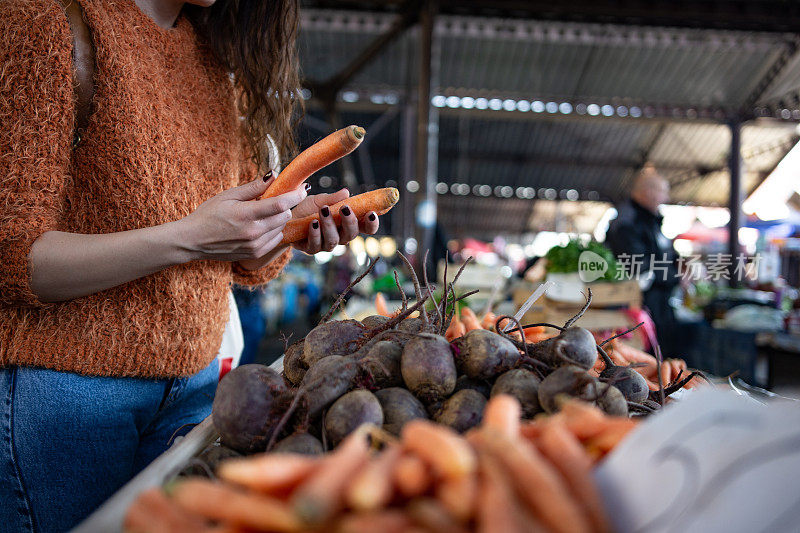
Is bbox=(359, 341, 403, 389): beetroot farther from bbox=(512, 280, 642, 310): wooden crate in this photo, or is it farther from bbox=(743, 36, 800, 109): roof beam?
bbox=(743, 36, 800, 109): roof beam

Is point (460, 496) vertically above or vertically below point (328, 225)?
below

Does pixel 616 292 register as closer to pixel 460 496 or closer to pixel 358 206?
pixel 358 206

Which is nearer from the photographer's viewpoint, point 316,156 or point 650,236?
point 316,156

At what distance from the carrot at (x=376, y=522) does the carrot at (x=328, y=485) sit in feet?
0.07

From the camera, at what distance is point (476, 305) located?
12.5 ft

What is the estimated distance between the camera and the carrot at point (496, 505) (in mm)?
528

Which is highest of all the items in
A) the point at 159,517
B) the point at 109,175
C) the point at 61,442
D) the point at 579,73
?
the point at 579,73

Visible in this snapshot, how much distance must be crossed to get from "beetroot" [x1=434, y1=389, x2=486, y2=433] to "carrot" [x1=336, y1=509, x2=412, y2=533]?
1.12ft

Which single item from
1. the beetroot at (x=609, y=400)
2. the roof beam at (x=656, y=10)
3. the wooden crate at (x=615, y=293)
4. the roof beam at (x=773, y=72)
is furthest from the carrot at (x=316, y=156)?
the roof beam at (x=773, y=72)

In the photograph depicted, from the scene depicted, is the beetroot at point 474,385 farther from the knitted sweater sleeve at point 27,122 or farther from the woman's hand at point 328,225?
the knitted sweater sleeve at point 27,122

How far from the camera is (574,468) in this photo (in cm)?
60

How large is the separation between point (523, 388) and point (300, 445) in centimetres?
40

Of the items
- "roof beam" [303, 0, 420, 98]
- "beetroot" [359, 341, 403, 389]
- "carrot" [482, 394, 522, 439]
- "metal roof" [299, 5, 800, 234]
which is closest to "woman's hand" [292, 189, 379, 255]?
"beetroot" [359, 341, 403, 389]

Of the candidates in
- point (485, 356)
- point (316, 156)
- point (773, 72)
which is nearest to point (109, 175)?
point (316, 156)
